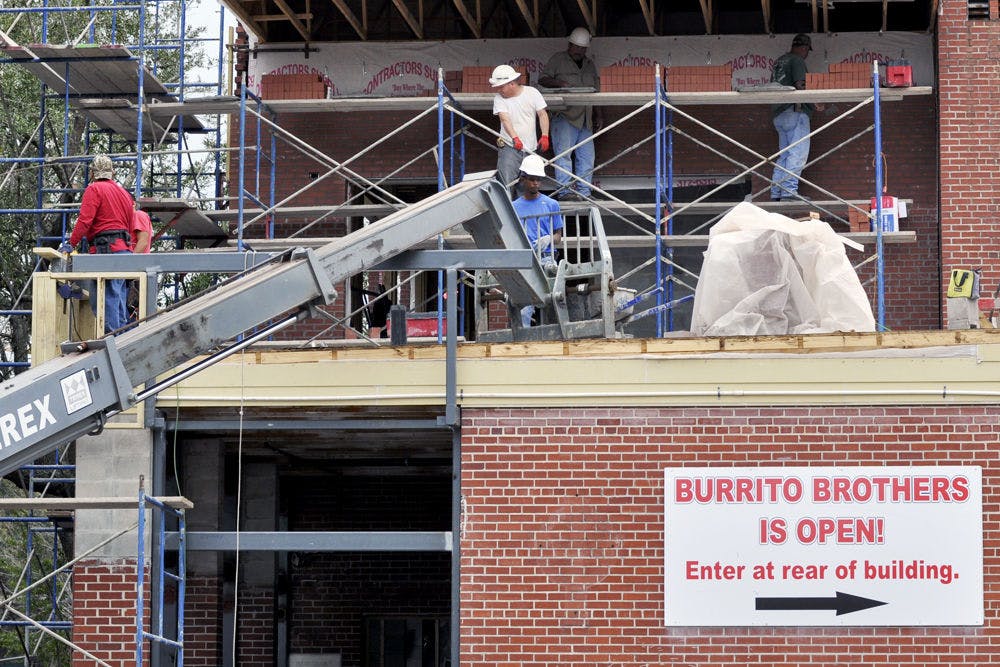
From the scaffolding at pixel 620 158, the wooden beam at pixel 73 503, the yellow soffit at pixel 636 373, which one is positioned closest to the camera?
the wooden beam at pixel 73 503

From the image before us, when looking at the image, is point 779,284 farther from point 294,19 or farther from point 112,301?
point 294,19

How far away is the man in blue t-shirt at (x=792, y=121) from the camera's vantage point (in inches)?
774

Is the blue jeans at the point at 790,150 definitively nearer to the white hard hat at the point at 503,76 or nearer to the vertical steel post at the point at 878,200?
the vertical steel post at the point at 878,200

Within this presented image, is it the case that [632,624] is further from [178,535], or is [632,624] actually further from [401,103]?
[401,103]

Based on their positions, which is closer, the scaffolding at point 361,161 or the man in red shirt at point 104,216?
the man in red shirt at point 104,216

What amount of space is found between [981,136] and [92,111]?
1111 centimetres

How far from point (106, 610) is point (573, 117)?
8.63 meters

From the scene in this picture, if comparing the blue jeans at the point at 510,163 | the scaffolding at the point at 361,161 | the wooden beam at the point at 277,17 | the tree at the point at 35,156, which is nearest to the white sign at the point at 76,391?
the scaffolding at the point at 361,161

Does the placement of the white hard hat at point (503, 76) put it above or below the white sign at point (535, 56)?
below

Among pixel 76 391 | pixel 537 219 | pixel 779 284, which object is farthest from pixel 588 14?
pixel 76 391

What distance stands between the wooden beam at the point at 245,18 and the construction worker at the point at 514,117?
3545mm

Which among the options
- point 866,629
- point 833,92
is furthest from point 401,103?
point 866,629

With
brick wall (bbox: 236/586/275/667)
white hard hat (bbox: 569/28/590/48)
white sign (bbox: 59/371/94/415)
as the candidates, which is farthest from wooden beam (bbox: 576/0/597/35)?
white sign (bbox: 59/371/94/415)

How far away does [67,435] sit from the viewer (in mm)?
11570
